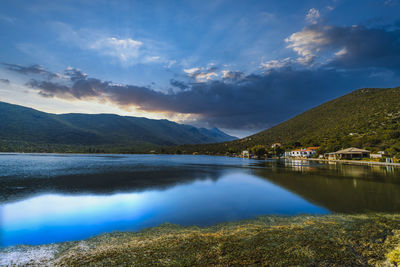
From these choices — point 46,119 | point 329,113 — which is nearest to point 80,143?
point 46,119

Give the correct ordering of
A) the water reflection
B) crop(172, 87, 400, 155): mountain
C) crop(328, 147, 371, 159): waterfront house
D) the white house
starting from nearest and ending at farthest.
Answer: the water reflection → crop(328, 147, 371, 159): waterfront house → crop(172, 87, 400, 155): mountain → the white house

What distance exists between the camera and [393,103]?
6181cm

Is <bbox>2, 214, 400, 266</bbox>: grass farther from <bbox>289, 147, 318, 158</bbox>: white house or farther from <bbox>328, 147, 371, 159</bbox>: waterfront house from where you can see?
<bbox>289, 147, 318, 158</bbox>: white house

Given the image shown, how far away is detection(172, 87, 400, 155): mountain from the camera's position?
50.6 metres

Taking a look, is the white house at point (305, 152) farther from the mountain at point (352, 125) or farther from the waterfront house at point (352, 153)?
the waterfront house at point (352, 153)

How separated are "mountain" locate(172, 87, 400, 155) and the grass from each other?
45.3 m

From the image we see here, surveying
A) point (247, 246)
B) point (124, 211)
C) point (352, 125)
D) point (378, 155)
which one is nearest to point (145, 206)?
point (124, 211)

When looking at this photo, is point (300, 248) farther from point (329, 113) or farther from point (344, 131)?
point (329, 113)

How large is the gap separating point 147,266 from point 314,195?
14041mm

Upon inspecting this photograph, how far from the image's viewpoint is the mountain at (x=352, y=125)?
50594 mm

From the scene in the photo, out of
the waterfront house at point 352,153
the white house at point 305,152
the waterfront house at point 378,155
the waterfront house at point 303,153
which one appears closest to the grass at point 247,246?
the waterfront house at point 378,155

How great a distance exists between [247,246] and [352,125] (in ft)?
234

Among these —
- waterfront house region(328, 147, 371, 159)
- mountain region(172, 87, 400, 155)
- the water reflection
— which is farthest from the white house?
the water reflection

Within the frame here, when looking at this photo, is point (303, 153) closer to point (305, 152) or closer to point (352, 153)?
point (305, 152)
